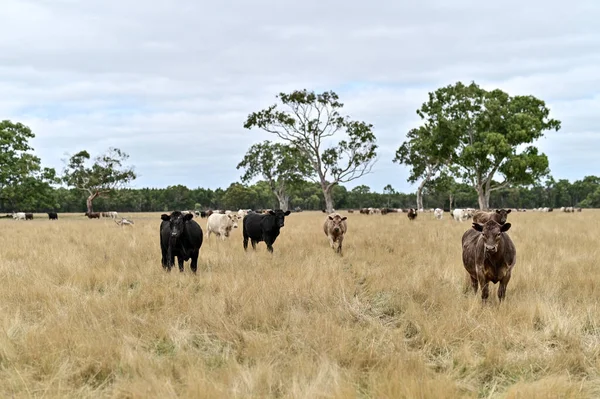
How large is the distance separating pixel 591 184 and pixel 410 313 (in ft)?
498

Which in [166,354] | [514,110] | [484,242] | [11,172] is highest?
[514,110]

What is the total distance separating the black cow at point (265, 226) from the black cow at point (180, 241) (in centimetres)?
423

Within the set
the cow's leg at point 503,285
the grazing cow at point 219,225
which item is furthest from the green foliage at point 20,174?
the cow's leg at point 503,285

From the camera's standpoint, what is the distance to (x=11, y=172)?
53.2 meters

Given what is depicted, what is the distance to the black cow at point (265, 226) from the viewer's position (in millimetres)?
15711

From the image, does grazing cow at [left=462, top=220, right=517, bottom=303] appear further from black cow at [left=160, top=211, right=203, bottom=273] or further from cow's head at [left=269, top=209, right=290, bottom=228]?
cow's head at [left=269, top=209, right=290, bottom=228]

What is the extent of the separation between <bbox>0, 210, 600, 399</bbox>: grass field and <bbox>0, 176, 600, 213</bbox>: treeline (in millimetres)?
101790

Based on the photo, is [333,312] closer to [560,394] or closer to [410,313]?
[410,313]

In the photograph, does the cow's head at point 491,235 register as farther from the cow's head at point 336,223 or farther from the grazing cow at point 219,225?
the grazing cow at point 219,225

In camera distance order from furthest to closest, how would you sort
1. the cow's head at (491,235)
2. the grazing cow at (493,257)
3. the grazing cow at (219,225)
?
1. the grazing cow at (219,225)
2. the grazing cow at (493,257)
3. the cow's head at (491,235)

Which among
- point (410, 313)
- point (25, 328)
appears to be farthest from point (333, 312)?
point (25, 328)

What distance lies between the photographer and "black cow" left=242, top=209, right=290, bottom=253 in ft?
51.5

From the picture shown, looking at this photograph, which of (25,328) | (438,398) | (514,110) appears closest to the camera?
(438,398)

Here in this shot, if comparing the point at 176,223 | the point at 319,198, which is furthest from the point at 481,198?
the point at 319,198
